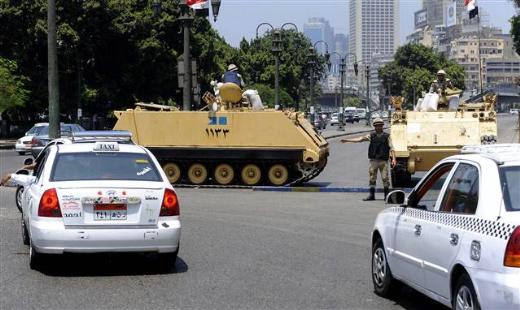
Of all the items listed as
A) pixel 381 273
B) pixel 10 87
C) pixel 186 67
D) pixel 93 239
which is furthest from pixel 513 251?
pixel 10 87

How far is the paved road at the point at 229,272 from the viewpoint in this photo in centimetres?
867

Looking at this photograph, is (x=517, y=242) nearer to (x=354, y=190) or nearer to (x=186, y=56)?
(x=354, y=190)

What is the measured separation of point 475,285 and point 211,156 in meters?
18.5

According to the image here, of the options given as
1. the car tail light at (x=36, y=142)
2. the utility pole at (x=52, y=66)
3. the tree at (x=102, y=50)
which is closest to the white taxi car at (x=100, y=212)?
the utility pole at (x=52, y=66)

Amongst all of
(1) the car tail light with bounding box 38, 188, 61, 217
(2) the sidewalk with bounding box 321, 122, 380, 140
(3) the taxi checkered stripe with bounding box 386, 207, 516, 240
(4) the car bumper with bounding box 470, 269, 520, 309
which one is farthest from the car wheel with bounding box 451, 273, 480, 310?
(2) the sidewalk with bounding box 321, 122, 380, 140

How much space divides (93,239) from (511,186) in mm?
4940

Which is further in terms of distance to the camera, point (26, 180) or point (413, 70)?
point (413, 70)

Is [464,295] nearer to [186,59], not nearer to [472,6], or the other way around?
[186,59]

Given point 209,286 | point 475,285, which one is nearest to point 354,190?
point 209,286

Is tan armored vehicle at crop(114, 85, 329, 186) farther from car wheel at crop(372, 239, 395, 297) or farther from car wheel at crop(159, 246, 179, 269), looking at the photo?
car wheel at crop(372, 239, 395, 297)

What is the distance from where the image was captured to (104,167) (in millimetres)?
10594

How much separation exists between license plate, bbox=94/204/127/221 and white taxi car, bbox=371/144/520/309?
3021mm

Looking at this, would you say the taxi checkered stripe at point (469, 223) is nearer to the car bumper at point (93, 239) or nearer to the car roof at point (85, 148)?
the car bumper at point (93, 239)

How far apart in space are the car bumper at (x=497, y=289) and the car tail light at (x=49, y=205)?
5.13m
